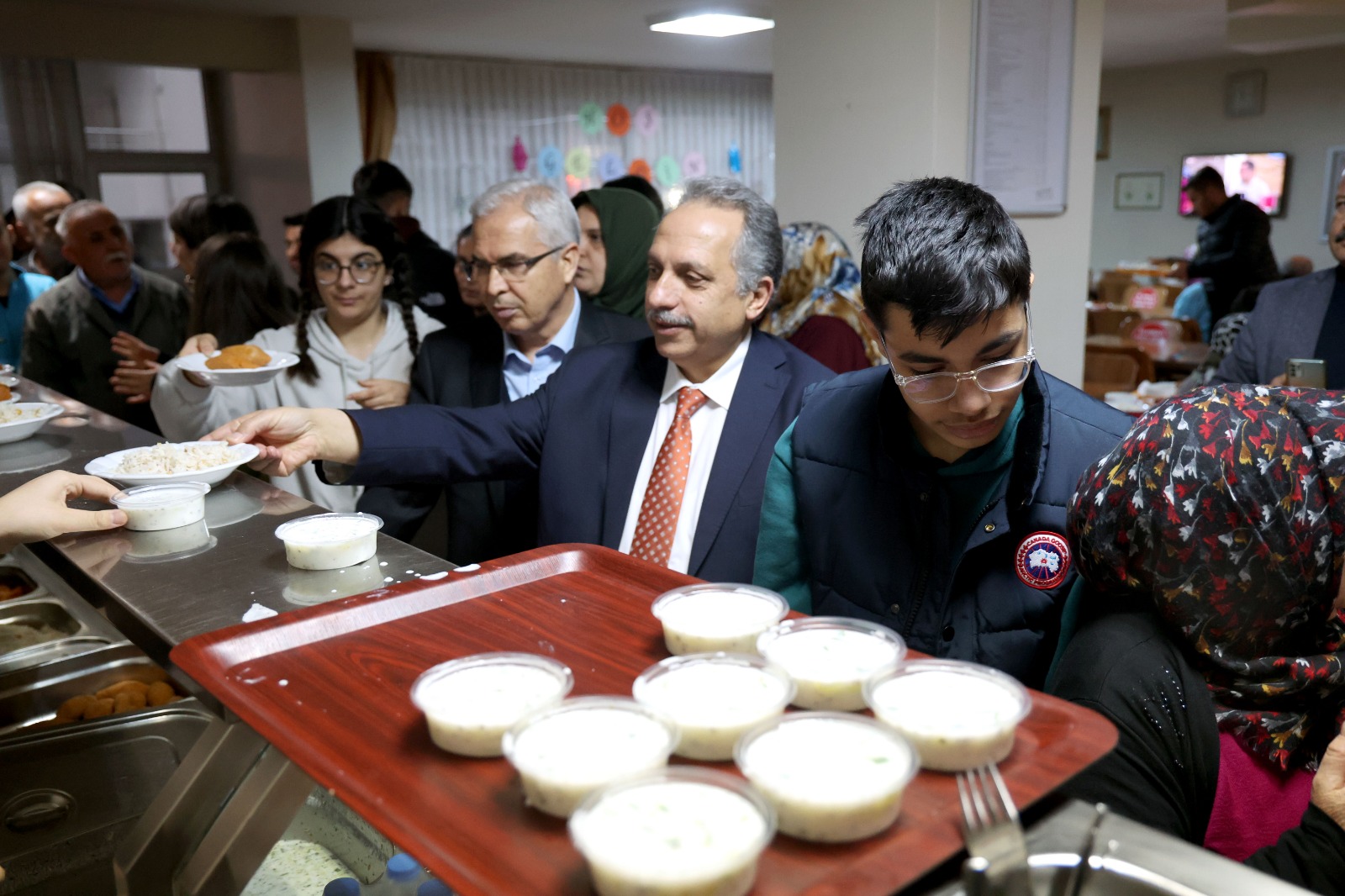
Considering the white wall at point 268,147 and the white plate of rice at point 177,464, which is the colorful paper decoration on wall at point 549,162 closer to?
the white wall at point 268,147

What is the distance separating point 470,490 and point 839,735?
7.18ft

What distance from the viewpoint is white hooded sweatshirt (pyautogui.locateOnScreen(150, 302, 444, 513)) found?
3279 mm

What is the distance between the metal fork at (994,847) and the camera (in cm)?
88

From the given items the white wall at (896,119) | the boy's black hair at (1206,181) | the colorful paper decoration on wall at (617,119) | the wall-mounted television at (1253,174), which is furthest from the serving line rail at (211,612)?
the wall-mounted television at (1253,174)

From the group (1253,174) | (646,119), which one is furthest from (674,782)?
(1253,174)

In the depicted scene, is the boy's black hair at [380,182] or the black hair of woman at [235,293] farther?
the boy's black hair at [380,182]

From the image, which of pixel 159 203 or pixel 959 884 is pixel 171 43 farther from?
pixel 959 884

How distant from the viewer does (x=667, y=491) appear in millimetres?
2539

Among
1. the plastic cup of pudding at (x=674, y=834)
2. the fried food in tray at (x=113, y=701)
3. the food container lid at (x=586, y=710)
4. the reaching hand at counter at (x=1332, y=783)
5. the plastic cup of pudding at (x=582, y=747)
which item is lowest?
the fried food in tray at (x=113, y=701)

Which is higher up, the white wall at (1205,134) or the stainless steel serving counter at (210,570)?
the white wall at (1205,134)

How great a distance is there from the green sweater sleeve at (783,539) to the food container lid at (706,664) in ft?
2.90

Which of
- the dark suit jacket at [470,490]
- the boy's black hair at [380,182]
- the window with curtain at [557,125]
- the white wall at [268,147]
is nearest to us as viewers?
the dark suit jacket at [470,490]

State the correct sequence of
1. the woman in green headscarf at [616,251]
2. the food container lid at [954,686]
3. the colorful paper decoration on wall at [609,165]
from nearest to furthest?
the food container lid at [954,686], the woman in green headscarf at [616,251], the colorful paper decoration on wall at [609,165]

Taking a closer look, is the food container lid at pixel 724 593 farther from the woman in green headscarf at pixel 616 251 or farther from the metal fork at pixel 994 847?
the woman in green headscarf at pixel 616 251
